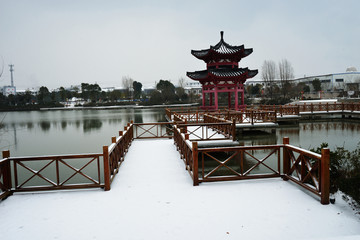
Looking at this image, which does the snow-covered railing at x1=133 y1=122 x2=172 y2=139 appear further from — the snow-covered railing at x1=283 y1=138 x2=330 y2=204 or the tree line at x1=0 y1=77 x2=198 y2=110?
the tree line at x1=0 y1=77 x2=198 y2=110

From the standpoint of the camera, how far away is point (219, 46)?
1953 centimetres

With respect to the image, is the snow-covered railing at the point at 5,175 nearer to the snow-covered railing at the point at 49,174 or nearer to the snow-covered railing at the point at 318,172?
the snow-covered railing at the point at 49,174

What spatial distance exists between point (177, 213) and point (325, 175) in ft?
7.05

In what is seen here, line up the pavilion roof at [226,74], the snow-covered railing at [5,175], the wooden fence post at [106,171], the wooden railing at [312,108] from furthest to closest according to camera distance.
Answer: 1. the wooden railing at [312,108]
2. the pavilion roof at [226,74]
3. the wooden fence post at [106,171]
4. the snow-covered railing at [5,175]

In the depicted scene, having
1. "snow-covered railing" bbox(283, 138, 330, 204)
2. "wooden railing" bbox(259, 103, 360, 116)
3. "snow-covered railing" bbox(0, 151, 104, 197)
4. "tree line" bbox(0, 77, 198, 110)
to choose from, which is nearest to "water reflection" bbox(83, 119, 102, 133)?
"snow-covered railing" bbox(0, 151, 104, 197)

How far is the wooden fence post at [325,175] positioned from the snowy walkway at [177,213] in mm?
137

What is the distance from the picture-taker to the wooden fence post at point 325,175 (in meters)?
3.83

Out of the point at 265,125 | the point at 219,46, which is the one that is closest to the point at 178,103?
the point at 219,46

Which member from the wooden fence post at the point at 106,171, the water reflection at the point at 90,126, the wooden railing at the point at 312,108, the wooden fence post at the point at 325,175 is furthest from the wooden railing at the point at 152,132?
the wooden railing at the point at 312,108

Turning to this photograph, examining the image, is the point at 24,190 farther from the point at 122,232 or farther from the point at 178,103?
the point at 178,103

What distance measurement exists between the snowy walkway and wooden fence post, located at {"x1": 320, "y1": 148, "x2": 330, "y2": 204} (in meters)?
0.14

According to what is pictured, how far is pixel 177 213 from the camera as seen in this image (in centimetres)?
379

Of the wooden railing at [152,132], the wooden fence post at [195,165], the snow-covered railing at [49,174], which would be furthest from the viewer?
the wooden railing at [152,132]

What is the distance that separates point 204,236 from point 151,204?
4.05 ft
